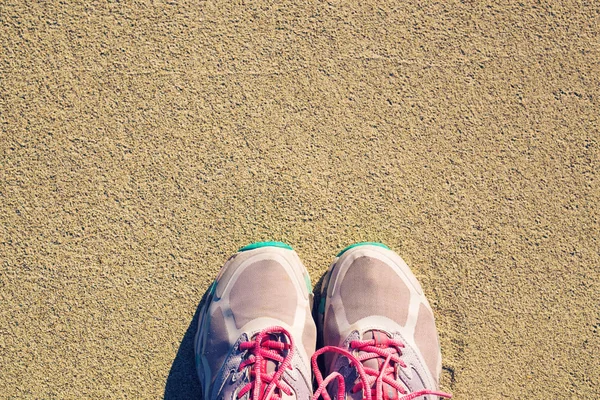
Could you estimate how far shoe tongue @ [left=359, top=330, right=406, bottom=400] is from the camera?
1.31 meters

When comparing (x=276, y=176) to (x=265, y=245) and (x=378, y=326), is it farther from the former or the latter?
(x=378, y=326)

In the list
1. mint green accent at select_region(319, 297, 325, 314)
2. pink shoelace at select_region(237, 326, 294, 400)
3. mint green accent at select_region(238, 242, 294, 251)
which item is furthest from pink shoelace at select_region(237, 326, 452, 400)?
mint green accent at select_region(238, 242, 294, 251)

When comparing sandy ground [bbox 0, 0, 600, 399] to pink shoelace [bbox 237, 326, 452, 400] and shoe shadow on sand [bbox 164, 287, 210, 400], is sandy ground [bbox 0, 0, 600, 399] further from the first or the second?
pink shoelace [bbox 237, 326, 452, 400]

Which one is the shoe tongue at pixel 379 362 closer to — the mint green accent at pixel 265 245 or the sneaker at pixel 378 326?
the sneaker at pixel 378 326

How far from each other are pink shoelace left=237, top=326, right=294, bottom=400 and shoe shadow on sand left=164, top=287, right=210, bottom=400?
17 cm

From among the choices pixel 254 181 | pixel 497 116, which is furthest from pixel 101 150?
pixel 497 116

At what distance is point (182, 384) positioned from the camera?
55.1 inches

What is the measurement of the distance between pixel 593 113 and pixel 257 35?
1.07 meters

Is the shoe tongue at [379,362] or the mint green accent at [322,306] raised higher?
the mint green accent at [322,306]

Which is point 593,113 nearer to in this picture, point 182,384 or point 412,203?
point 412,203

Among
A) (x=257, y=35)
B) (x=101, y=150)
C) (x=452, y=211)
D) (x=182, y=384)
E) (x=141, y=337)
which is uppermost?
(x=257, y=35)

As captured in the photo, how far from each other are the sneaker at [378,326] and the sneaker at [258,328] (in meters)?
0.07

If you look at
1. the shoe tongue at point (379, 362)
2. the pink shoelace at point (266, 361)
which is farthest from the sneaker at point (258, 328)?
the shoe tongue at point (379, 362)

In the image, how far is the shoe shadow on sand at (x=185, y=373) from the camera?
1.40 metres
